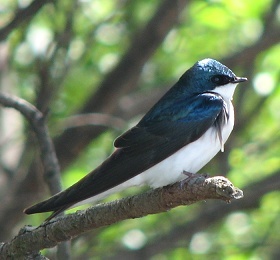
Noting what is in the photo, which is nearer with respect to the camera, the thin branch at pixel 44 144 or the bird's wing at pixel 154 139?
the bird's wing at pixel 154 139

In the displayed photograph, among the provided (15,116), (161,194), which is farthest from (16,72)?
(161,194)

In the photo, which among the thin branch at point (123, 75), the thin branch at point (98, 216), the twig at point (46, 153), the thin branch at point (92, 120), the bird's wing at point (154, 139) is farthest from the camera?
the thin branch at point (123, 75)

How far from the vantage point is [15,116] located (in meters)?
5.75

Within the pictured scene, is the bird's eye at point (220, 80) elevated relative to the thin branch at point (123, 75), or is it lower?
lower

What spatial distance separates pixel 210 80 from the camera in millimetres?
3656

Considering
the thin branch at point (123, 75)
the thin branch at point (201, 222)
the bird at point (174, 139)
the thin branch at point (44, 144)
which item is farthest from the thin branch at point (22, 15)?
the thin branch at point (201, 222)

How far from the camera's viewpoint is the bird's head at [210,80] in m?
3.64

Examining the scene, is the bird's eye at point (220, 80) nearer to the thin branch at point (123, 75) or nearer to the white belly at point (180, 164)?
the white belly at point (180, 164)

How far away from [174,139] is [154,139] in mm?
83

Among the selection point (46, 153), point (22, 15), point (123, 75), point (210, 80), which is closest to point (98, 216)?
point (46, 153)

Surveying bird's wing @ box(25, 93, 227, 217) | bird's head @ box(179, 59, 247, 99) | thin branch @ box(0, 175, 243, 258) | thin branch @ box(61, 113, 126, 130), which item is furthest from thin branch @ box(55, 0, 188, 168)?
thin branch @ box(0, 175, 243, 258)

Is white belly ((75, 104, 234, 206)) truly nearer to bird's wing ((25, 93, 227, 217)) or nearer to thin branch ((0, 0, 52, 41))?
bird's wing ((25, 93, 227, 217))

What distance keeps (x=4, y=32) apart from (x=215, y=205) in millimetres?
1792

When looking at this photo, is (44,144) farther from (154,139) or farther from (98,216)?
(98,216)
